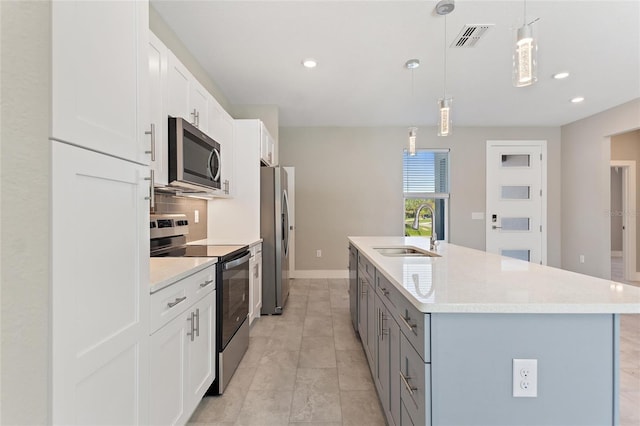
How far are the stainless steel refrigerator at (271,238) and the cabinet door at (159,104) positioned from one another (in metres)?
1.53

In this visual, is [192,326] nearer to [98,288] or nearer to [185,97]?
[98,288]

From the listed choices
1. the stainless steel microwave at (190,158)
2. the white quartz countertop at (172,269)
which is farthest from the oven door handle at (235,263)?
the stainless steel microwave at (190,158)

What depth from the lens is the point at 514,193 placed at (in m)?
5.47

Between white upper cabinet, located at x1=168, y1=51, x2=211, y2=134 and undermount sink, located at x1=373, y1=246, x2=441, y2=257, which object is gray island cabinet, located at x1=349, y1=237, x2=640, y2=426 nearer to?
undermount sink, located at x1=373, y1=246, x2=441, y2=257

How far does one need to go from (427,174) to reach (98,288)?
5360 millimetres

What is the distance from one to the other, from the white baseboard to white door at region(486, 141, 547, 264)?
8.76ft

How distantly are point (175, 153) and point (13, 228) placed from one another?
1.37m

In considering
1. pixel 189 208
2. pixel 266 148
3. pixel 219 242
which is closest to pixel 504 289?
pixel 219 242

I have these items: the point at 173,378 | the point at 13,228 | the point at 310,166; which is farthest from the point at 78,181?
the point at 310,166

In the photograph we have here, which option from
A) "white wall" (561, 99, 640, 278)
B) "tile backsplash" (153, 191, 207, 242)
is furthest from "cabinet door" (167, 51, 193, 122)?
"white wall" (561, 99, 640, 278)

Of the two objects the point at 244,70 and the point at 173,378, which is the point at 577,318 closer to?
the point at 173,378

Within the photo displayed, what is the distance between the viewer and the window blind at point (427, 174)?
545 cm

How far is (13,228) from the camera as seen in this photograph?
67 cm

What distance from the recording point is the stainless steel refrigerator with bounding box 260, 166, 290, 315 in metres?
3.43
